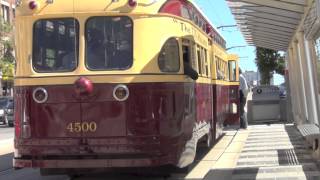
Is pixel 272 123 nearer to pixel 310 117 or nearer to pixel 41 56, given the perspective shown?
pixel 310 117

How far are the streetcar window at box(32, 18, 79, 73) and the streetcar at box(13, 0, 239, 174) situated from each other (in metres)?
0.01

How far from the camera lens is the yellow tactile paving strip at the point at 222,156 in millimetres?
11836

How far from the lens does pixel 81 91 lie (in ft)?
29.5

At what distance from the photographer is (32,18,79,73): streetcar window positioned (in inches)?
367

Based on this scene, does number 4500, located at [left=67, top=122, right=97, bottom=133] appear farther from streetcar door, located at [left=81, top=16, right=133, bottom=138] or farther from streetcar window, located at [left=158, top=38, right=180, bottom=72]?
streetcar window, located at [left=158, top=38, right=180, bottom=72]

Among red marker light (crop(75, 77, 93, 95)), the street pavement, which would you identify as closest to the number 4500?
A: red marker light (crop(75, 77, 93, 95))

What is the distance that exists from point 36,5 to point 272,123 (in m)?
14.9

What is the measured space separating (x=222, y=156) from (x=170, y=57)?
5.10m

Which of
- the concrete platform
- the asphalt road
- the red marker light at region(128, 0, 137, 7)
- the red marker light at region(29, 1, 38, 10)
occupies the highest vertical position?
the red marker light at region(29, 1, 38, 10)

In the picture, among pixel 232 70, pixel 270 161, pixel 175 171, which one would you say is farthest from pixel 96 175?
pixel 232 70

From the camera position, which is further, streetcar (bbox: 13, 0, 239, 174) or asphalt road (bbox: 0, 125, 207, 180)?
asphalt road (bbox: 0, 125, 207, 180)

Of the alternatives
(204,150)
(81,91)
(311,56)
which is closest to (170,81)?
(81,91)

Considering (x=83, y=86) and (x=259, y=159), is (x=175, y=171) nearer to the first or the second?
(x=259, y=159)

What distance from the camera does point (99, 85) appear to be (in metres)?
9.05
